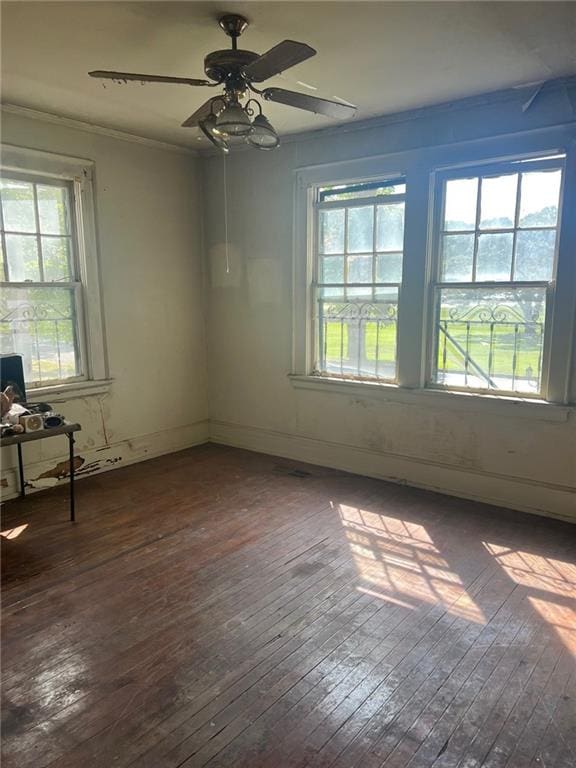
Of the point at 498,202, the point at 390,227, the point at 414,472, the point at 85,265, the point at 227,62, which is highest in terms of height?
the point at 227,62

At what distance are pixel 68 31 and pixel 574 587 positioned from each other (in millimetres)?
3740

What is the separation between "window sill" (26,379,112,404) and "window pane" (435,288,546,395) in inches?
108

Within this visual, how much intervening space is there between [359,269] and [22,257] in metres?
2.56

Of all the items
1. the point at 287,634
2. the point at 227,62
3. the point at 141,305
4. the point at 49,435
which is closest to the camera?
the point at 287,634

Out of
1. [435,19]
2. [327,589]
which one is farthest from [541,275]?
[327,589]

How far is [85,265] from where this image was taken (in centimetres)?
415

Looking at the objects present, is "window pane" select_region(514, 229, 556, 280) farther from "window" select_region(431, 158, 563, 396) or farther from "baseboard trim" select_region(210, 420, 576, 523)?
"baseboard trim" select_region(210, 420, 576, 523)

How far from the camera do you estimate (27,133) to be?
371cm

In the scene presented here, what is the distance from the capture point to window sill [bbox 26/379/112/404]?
3.93 m

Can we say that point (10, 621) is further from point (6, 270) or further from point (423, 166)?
point (423, 166)

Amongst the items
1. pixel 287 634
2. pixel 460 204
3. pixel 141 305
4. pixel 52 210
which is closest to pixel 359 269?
pixel 460 204

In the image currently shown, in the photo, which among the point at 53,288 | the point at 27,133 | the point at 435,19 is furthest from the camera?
the point at 53,288

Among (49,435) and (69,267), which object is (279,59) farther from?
(69,267)

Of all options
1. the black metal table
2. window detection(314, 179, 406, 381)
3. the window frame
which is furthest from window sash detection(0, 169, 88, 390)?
the window frame
